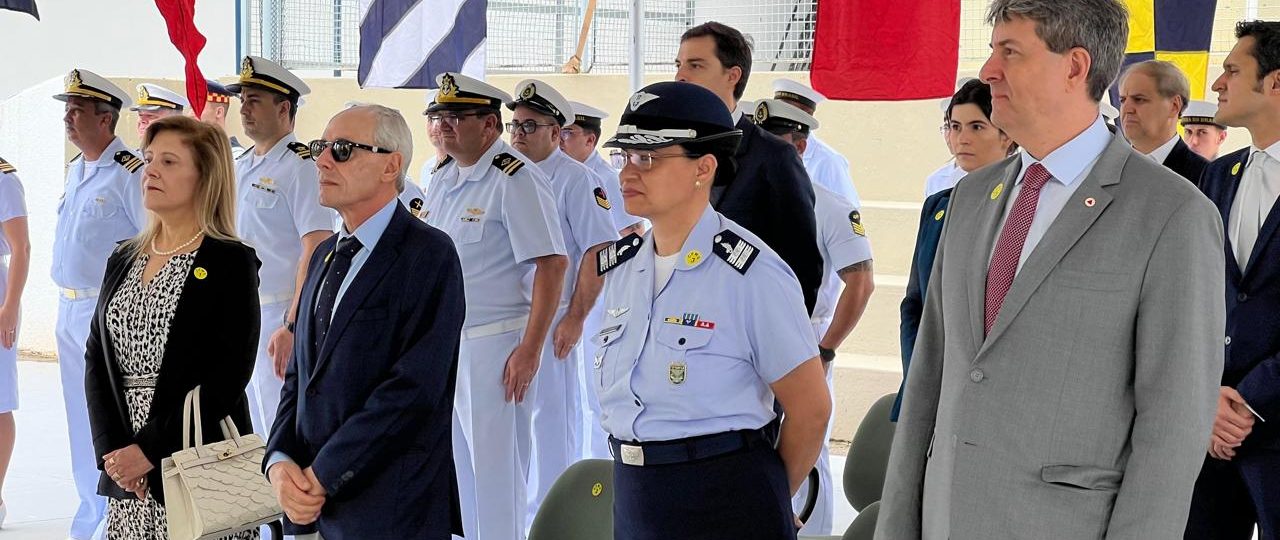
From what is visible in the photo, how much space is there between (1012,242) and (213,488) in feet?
6.42

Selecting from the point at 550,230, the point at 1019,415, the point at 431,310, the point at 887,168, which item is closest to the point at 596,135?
the point at 550,230

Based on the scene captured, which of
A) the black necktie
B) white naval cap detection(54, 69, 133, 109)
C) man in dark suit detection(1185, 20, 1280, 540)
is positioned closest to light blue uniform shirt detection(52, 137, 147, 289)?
white naval cap detection(54, 69, 133, 109)

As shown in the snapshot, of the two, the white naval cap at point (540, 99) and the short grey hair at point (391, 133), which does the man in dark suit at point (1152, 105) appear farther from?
the white naval cap at point (540, 99)

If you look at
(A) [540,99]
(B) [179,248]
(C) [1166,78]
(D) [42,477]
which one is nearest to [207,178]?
(B) [179,248]

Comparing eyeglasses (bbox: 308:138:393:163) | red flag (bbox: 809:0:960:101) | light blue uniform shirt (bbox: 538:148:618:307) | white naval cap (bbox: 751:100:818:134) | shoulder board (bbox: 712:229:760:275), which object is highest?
red flag (bbox: 809:0:960:101)

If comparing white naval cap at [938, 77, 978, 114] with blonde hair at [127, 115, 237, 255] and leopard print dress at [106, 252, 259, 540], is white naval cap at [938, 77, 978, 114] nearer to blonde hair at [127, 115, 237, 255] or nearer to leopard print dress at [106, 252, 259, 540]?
blonde hair at [127, 115, 237, 255]

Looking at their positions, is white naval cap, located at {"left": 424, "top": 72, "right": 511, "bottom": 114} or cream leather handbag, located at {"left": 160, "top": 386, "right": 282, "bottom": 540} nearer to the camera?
cream leather handbag, located at {"left": 160, "top": 386, "right": 282, "bottom": 540}

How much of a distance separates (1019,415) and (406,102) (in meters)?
9.21

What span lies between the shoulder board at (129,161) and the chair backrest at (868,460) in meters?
3.22

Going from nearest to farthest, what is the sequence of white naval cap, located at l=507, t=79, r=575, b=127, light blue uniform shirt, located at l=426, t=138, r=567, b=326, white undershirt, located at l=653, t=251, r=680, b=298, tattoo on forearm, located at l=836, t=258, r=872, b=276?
1. white undershirt, located at l=653, t=251, r=680, b=298
2. light blue uniform shirt, located at l=426, t=138, r=567, b=326
3. tattoo on forearm, located at l=836, t=258, r=872, b=276
4. white naval cap, located at l=507, t=79, r=575, b=127

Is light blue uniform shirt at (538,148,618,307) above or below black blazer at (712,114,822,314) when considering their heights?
below

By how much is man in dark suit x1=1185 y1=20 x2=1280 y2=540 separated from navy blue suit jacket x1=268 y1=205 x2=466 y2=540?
5.48 feet

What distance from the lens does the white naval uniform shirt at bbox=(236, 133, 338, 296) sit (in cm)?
507

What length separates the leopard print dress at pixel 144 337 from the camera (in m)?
3.29
